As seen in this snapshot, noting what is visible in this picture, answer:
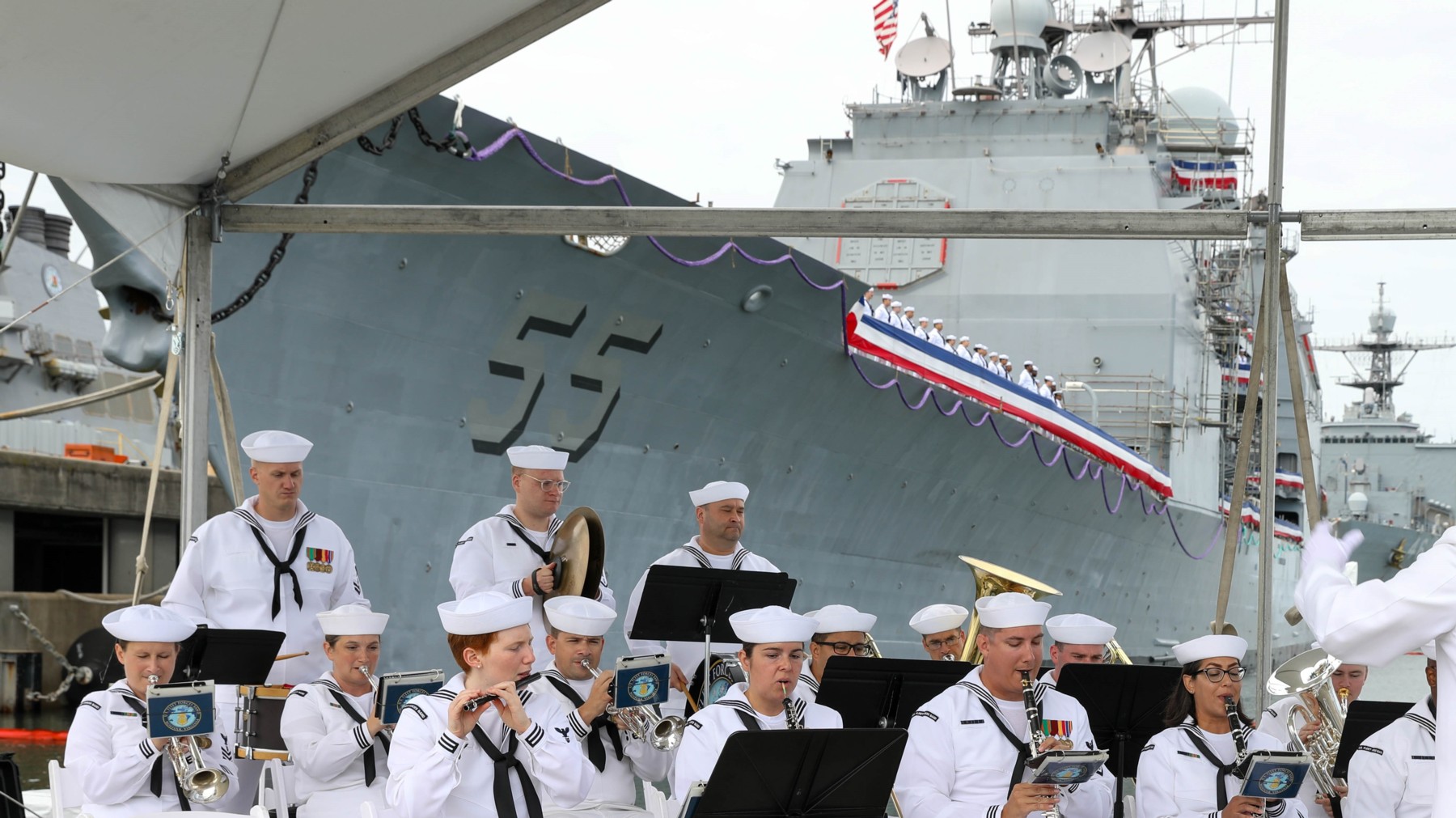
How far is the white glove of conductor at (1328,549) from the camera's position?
309 cm

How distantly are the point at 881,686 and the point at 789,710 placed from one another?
764 millimetres

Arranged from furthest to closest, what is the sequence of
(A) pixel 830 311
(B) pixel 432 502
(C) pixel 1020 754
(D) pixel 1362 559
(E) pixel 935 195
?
(D) pixel 1362 559 → (E) pixel 935 195 → (A) pixel 830 311 → (B) pixel 432 502 → (C) pixel 1020 754

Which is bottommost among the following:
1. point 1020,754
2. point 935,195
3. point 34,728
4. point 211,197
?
point 34,728

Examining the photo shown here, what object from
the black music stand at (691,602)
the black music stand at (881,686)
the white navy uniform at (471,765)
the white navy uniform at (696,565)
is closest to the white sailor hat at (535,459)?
the white navy uniform at (696,565)

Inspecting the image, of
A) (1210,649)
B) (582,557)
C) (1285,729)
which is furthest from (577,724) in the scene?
(1285,729)

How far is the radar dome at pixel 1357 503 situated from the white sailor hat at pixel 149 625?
4289 centimetres

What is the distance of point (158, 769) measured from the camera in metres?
4.48

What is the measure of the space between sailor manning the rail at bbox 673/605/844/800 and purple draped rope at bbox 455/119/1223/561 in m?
3.91

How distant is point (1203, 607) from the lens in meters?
25.1

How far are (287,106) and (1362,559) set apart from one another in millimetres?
38168

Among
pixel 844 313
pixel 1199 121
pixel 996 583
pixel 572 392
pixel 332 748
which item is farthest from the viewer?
pixel 1199 121

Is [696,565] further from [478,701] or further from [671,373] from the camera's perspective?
[671,373]

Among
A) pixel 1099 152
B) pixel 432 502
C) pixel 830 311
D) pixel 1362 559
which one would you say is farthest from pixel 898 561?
pixel 1362 559

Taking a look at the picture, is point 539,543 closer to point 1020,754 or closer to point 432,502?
point 1020,754
